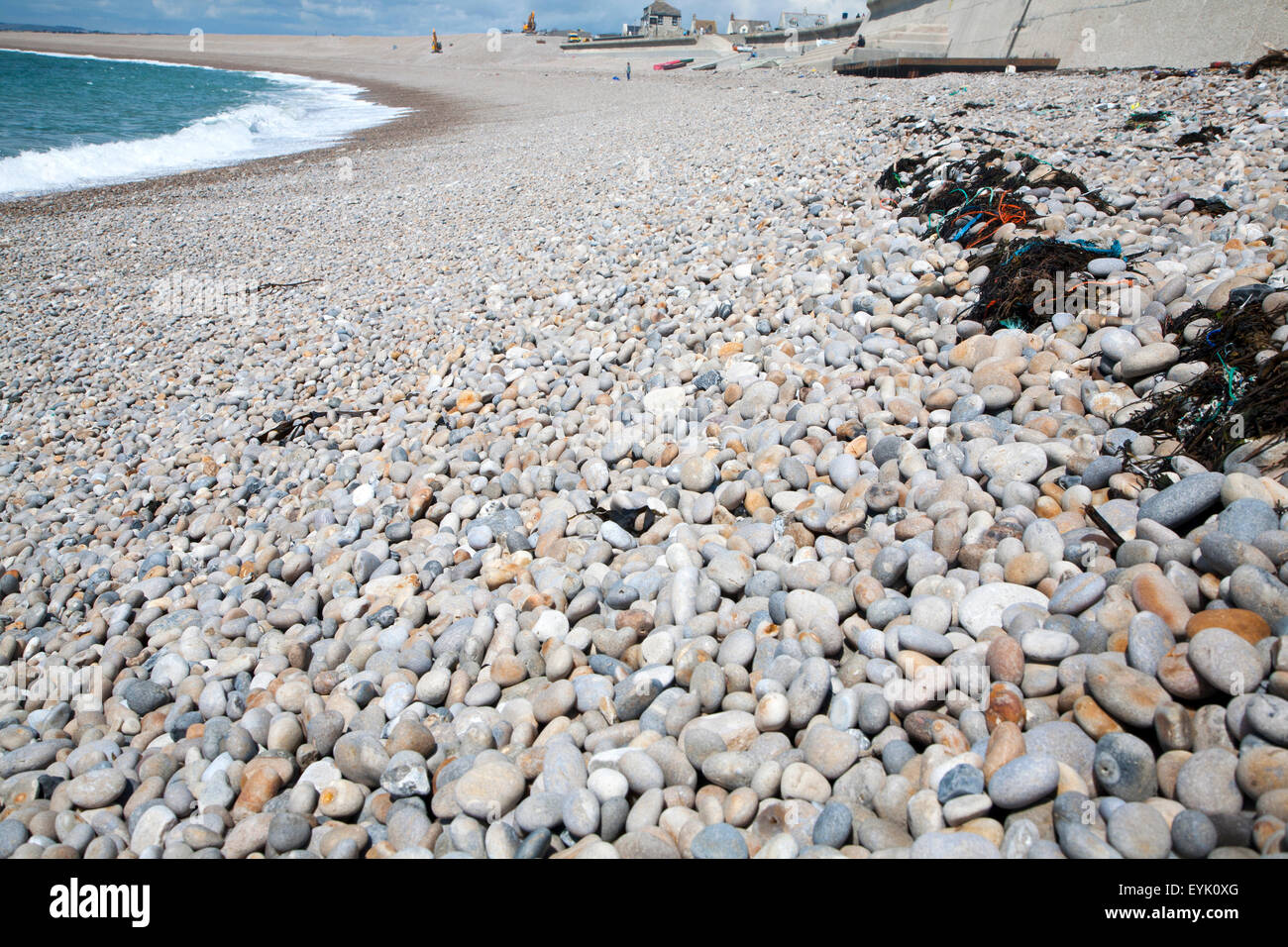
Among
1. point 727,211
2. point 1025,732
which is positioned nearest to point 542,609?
point 1025,732

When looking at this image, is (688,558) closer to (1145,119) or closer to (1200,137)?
(1200,137)

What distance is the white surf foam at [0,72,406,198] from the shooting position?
50.0 ft

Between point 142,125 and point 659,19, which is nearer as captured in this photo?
point 142,125

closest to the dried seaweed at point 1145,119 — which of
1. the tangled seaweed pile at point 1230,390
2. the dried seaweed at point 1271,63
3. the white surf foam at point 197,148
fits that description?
the dried seaweed at point 1271,63

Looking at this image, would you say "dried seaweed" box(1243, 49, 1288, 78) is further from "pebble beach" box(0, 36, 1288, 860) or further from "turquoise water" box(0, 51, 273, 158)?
"turquoise water" box(0, 51, 273, 158)

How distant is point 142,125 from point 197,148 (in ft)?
18.9

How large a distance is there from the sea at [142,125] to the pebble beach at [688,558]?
44.7 feet

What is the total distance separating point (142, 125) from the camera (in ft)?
75.8

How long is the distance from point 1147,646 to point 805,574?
94 centimetres

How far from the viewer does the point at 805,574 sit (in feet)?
7.48

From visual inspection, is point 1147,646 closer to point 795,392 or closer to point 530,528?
point 795,392

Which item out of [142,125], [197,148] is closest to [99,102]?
[142,125]

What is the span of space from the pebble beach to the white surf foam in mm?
12722

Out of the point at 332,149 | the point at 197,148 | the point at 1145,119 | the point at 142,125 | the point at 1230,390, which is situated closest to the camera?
the point at 1230,390
